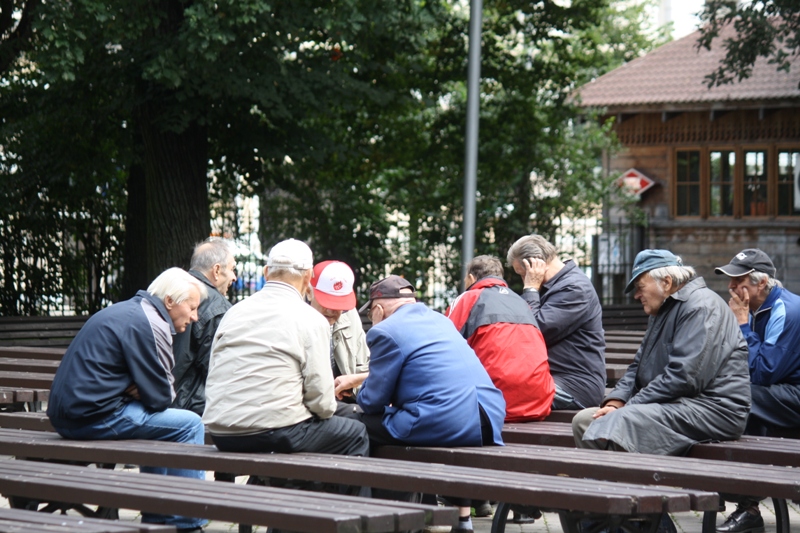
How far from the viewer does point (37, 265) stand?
51.1 ft

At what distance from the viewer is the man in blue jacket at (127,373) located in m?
5.60

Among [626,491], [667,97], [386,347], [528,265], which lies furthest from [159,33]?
[667,97]

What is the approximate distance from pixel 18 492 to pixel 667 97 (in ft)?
71.9

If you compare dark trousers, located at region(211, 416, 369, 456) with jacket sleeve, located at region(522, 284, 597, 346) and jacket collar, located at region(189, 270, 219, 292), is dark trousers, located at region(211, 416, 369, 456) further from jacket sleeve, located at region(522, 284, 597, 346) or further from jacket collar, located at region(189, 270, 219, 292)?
jacket collar, located at region(189, 270, 219, 292)

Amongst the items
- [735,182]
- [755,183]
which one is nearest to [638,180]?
[735,182]

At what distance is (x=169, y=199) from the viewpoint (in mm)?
13227

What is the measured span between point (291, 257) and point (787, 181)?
859 inches

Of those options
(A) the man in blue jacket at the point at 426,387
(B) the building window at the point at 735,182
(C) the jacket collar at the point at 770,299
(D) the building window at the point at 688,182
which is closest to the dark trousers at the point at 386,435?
(A) the man in blue jacket at the point at 426,387

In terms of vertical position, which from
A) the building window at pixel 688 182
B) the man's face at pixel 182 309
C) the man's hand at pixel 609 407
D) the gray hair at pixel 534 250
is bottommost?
the man's hand at pixel 609 407

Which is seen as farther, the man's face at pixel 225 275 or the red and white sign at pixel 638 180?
the red and white sign at pixel 638 180

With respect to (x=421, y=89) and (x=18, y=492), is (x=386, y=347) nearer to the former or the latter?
(x=18, y=492)

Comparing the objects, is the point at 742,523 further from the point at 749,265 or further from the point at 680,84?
the point at 680,84

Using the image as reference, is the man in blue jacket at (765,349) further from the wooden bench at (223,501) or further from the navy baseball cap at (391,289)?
the wooden bench at (223,501)

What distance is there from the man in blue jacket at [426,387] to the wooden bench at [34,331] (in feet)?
25.1
